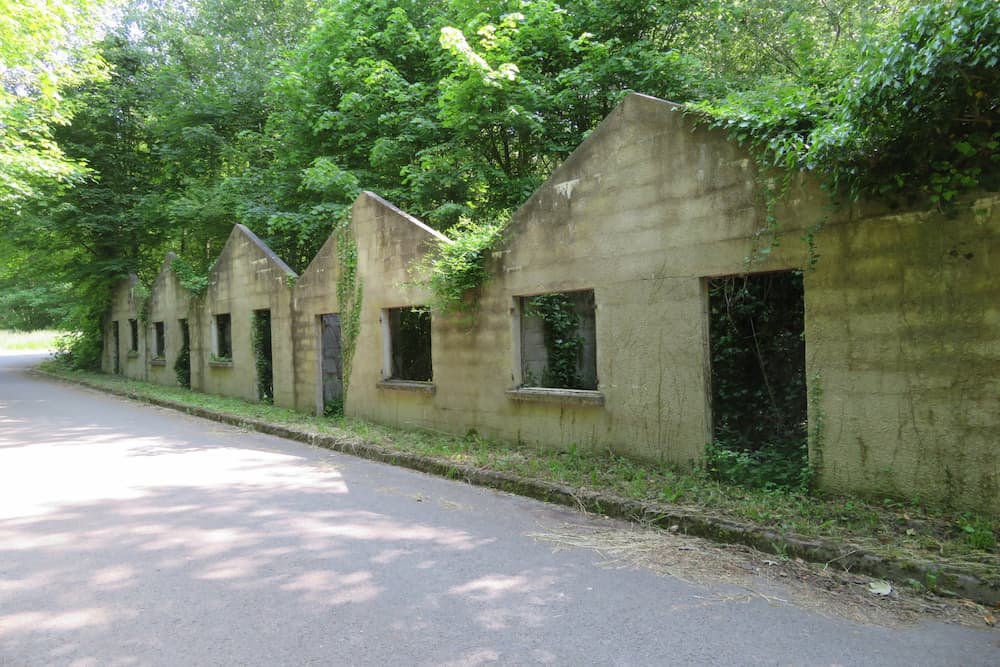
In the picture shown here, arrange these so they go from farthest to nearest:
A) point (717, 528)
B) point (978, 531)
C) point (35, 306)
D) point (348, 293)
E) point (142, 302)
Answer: point (35, 306)
point (142, 302)
point (348, 293)
point (717, 528)
point (978, 531)

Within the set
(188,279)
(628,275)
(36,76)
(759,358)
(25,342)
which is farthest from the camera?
(25,342)

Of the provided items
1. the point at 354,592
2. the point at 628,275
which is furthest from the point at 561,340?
the point at 354,592

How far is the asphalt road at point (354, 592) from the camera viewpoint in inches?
135

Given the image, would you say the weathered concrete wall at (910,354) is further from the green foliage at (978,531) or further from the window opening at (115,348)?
the window opening at (115,348)

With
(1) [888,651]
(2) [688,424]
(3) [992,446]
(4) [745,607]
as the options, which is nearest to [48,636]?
(4) [745,607]

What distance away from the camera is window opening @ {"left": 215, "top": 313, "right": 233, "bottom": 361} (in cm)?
1773

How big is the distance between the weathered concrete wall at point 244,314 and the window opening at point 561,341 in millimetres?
6087

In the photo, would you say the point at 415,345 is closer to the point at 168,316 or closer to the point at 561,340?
the point at 561,340

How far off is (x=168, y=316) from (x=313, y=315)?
9859 mm

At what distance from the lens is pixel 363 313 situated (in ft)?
38.3

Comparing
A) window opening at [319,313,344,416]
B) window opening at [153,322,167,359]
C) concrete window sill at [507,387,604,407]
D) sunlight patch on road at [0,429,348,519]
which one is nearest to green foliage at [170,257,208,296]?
window opening at [153,322,167,359]

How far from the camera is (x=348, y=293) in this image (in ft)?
39.5

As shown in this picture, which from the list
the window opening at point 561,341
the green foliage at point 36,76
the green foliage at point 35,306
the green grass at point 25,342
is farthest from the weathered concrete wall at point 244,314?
the green grass at point 25,342

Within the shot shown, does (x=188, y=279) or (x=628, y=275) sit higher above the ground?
(x=188, y=279)
